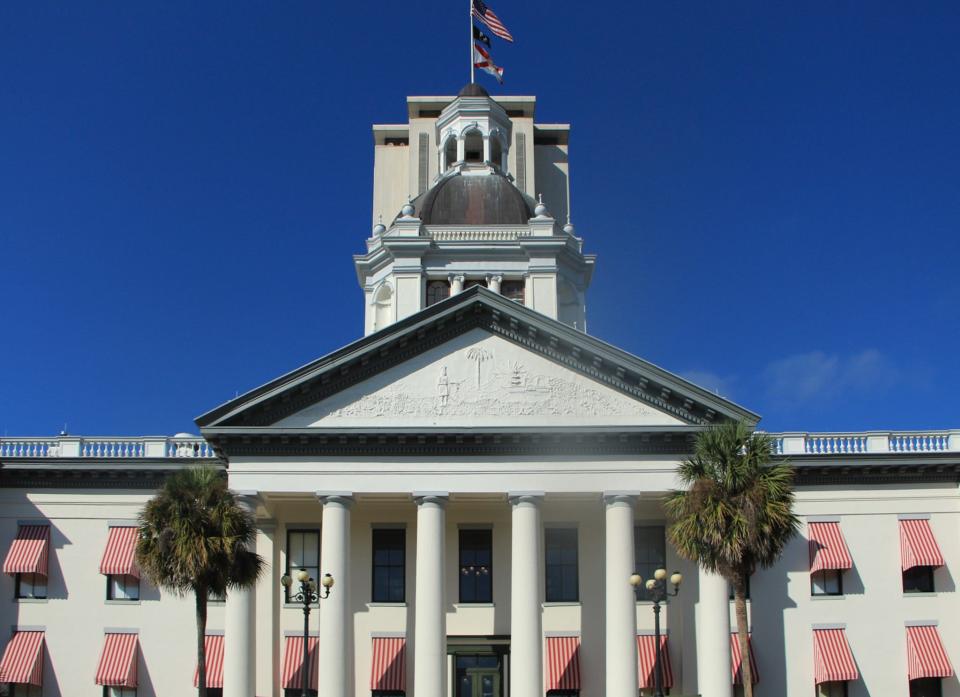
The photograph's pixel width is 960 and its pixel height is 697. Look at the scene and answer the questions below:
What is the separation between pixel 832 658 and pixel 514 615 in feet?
34.9

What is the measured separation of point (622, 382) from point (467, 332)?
4910 mm

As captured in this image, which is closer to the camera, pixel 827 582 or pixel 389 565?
pixel 389 565

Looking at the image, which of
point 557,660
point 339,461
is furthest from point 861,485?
point 339,461

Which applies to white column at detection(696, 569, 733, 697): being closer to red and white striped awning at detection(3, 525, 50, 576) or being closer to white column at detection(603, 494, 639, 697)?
white column at detection(603, 494, 639, 697)

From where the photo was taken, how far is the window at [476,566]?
37.0 metres

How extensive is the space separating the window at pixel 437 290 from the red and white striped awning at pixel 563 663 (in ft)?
59.0

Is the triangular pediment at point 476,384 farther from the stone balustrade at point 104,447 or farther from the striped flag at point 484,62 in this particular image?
the striped flag at point 484,62

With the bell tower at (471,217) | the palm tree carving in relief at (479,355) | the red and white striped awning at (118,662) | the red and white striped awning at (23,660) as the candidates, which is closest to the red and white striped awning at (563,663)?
the palm tree carving in relief at (479,355)

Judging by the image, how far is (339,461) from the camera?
114 ft

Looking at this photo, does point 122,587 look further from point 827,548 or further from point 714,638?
point 827,548

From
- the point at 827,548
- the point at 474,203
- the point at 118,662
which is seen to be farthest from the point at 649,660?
the point at 474,203

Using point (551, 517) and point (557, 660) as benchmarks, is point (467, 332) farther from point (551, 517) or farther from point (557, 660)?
point (557, 660)

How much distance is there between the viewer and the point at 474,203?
52812 millimetres

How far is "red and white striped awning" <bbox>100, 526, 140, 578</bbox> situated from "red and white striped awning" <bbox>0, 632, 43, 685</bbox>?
3070 mm
